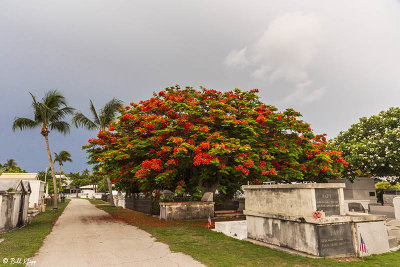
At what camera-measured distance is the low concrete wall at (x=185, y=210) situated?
51.3ft

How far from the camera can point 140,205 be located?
2339cm

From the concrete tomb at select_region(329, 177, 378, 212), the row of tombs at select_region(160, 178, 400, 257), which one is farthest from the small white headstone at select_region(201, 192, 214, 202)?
the concrete tomb at select_region(329, 177, 378, 212)

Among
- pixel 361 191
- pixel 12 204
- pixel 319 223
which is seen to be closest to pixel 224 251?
pixel 319 223

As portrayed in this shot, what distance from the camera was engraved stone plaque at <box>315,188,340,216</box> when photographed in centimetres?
778

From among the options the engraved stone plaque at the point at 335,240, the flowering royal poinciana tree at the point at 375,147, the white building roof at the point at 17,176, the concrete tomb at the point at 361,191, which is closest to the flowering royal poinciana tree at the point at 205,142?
the engraved stone plaque at the point at 335,240

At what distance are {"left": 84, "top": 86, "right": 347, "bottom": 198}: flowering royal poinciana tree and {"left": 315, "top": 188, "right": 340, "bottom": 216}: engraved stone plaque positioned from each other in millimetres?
5007

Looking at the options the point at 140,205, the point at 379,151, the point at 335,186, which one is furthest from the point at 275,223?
the point at 379,151

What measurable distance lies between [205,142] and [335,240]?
7.00m

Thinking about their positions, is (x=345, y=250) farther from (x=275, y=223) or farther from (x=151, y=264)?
(x=151, y=264)

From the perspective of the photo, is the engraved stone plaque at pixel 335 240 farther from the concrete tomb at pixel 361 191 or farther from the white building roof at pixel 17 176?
the white building roof at pixel 17 176

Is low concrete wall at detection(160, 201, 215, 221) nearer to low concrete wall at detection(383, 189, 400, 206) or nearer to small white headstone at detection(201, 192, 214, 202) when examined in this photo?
small white headstone at detection(201, 192, 214, 202)

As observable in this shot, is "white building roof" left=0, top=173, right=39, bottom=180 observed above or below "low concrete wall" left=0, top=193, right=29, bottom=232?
above

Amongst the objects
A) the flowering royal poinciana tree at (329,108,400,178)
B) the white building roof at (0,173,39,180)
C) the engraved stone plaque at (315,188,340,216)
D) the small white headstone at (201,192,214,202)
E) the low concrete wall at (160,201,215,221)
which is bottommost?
the low concrete wall at (160,201,215,221)

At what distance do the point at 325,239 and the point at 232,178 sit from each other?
1027 cm
